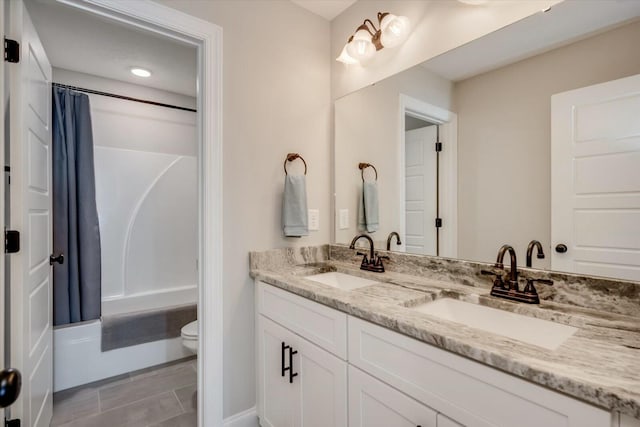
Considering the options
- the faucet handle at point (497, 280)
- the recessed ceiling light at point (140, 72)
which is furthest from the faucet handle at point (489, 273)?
the recessed ceiling light at point (140, 72)

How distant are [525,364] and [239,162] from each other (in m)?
1.43

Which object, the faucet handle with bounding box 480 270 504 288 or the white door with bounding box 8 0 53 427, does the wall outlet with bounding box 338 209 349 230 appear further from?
the white door with bounding box 8 0 53 427

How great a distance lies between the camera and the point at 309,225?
1909 mm

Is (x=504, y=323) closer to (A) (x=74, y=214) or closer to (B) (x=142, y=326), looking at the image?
(B) (x=142, y=326)

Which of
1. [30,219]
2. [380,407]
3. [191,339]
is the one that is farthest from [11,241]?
[380,407]

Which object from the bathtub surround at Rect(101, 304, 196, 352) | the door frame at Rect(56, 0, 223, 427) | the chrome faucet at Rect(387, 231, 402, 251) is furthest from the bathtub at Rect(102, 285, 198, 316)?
the chrome faucet at Rect(387, 231, 402, 251)

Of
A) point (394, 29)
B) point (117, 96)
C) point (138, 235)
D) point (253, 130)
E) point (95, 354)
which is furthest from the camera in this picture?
point (138, 235)

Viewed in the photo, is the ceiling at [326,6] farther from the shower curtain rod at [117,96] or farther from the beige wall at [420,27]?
the shower curtain rod at [117,96]

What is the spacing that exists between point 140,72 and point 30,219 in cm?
164

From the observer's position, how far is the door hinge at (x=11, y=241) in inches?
44.5

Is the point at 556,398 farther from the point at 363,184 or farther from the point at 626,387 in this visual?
the point at 363,184

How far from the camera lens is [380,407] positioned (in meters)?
0.97

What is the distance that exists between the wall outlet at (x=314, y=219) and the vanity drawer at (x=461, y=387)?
0.93 m

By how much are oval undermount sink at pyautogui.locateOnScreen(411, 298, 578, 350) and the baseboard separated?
45.8 inches
